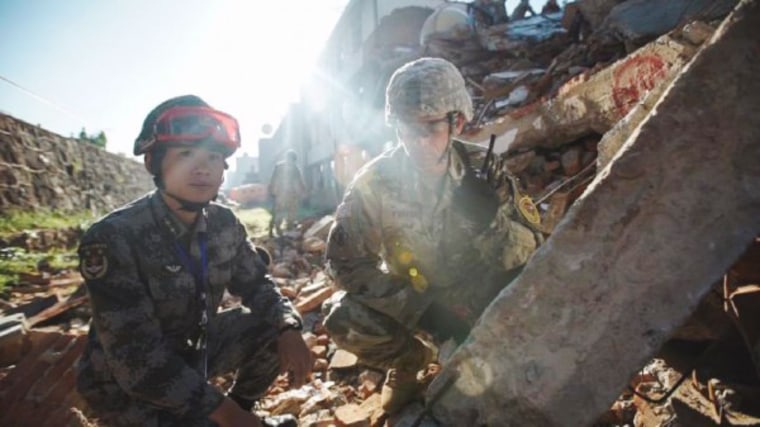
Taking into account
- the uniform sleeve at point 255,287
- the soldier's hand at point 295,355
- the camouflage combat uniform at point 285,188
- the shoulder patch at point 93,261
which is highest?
the shoulder patch at point 93,261

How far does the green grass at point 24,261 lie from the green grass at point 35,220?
0.86 m

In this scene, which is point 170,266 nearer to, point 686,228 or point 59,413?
point 59,413

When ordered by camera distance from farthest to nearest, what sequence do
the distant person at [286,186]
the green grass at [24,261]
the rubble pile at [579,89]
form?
the distant person at [286,186]
the green grass at [24,261]
the rubble pile at [579,89]

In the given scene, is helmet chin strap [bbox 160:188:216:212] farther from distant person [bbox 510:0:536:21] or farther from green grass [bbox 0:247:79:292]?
distant person [bbox 510:0:536:21]

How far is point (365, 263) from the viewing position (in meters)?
2.37

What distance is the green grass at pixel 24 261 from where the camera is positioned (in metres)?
5.72

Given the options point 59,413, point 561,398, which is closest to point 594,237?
point 561,398

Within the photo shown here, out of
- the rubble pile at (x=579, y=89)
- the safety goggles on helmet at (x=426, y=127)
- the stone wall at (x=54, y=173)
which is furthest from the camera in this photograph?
the stone wall at (x=54, y=173)

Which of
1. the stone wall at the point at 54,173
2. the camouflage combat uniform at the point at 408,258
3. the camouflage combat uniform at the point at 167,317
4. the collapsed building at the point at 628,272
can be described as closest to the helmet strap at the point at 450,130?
the camouflage combat uniform at the point at 408,258

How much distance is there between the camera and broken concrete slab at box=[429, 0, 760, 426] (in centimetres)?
97

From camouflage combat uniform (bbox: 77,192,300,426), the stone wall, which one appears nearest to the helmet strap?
camouflage combat uniform (bbox: 77,192,300,426)

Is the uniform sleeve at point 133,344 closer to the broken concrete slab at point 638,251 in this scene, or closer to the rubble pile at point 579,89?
the broken concrete slab at point 638,251

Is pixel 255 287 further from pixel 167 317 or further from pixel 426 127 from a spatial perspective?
pixel 426 127

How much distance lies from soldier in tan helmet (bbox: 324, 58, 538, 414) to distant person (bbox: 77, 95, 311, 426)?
1.50 ft
